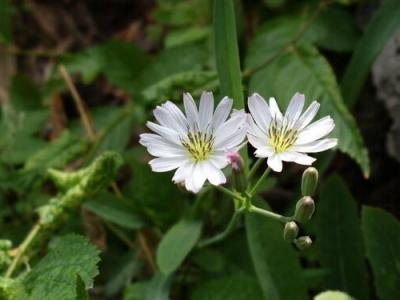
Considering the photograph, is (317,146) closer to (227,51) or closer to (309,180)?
(309,180)

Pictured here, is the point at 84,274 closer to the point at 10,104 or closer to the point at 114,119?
the point at 114,119

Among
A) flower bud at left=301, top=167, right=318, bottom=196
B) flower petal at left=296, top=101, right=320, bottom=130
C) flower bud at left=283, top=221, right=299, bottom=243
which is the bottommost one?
flower bud at left=283, top=221, right=299, bottom=243

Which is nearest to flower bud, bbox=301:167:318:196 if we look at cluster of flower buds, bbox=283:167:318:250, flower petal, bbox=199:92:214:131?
cluster of flower buds, bbox=283:167:318:250

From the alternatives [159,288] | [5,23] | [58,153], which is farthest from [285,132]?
[5,23]

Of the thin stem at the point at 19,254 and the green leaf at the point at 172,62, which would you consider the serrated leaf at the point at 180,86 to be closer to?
the green leaf at the point at 172,62

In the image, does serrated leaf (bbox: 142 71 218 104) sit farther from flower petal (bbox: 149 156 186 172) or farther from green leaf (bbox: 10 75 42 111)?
green leaf (bbox: 10 75 42 111)

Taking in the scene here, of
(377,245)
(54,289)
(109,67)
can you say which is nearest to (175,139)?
(54,289)

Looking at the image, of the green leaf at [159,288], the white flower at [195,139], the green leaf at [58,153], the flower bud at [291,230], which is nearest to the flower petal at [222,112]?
the white flower at [195,139]
